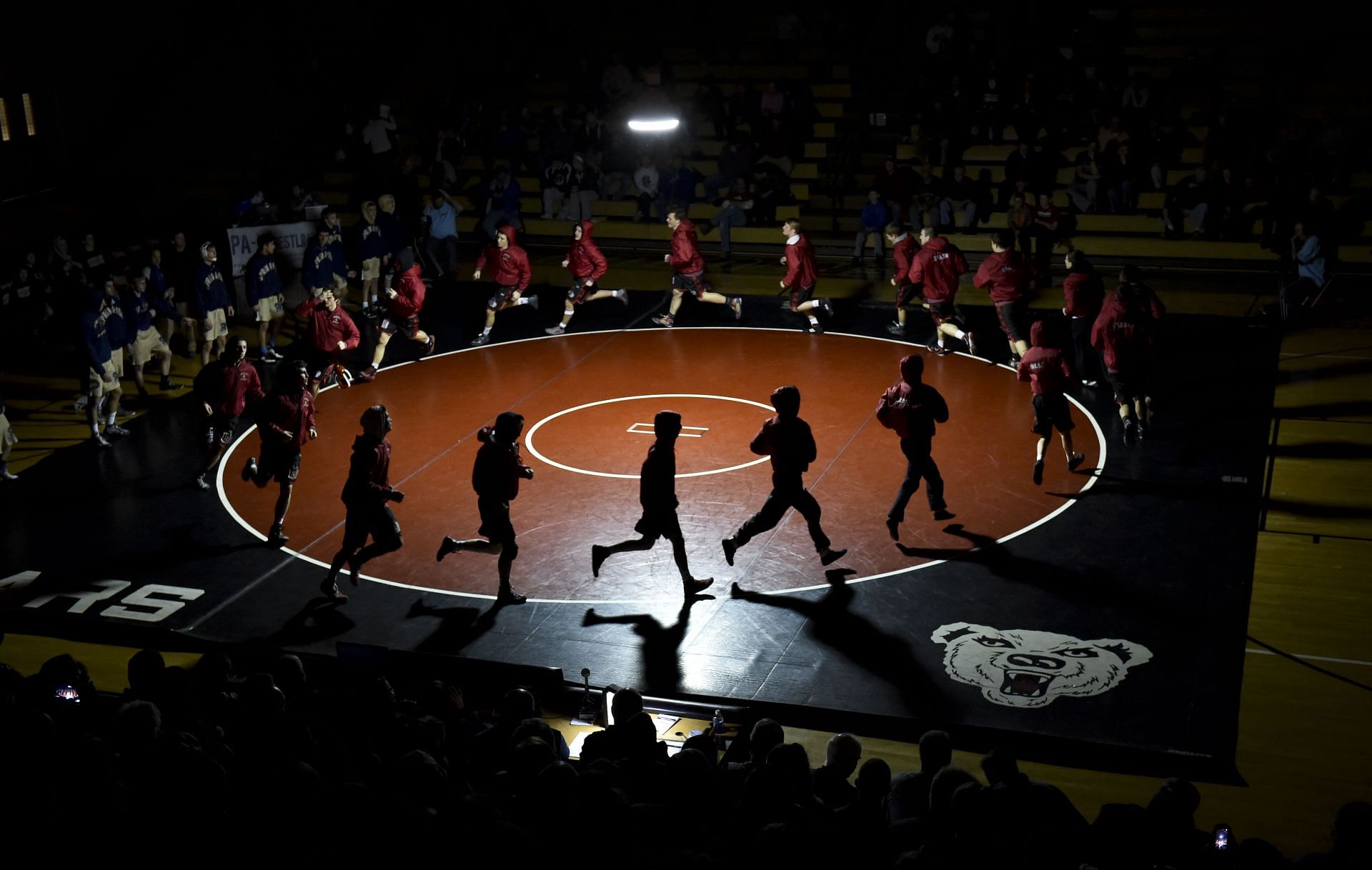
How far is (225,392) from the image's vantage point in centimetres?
1534

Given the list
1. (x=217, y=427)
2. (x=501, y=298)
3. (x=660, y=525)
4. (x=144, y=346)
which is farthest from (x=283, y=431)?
(x=501, y=298)

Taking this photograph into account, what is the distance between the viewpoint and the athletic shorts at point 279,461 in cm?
1384

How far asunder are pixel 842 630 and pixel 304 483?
22.9 feet

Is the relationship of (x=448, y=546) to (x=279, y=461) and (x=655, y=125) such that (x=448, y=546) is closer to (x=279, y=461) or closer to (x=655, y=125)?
(x=279, y=461)

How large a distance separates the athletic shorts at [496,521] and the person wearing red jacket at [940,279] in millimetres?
8949

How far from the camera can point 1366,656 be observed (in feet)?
36.4

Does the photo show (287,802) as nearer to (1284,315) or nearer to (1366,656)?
(1366,656)

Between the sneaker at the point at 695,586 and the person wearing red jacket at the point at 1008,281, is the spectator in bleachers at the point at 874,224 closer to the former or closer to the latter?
the person wearing red jacket at the point at 1008,281

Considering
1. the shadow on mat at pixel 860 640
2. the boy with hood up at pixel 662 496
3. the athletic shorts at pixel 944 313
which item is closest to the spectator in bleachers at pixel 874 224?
the athletic shorts at pixel 944 313

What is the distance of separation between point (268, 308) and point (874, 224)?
1054 centimetres

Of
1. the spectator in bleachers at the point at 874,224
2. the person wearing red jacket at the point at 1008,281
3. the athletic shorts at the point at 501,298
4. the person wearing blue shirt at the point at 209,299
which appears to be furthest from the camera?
the spectator in bleachers at the point at 874,224

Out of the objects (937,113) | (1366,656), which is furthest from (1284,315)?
(1366,656)

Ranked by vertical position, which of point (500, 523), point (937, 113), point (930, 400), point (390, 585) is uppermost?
point (937, 113)

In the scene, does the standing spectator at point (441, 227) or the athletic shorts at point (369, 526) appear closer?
the athletic shorts at point (369, 526)
